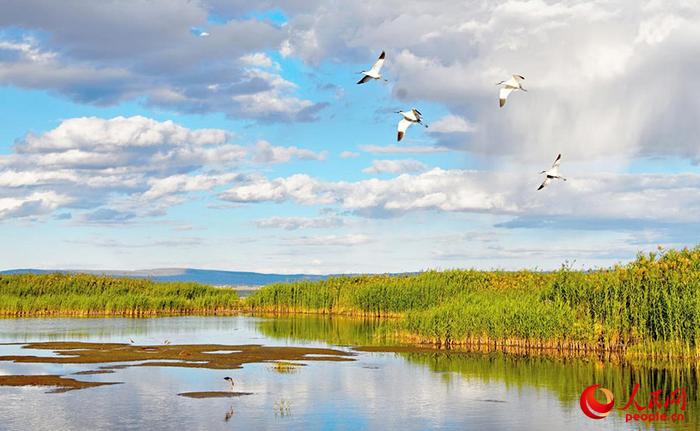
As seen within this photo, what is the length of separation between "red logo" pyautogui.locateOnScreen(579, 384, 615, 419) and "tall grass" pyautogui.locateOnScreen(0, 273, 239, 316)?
49092mm

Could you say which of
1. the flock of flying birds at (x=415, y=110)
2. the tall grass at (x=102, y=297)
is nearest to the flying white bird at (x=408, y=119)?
the flock of flying birds at (x=415, y=110)

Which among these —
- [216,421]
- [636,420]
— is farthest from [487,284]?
[216,421]

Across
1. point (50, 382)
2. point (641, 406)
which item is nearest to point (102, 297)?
point (50, 382)

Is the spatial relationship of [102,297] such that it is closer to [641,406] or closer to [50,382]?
[50,382]

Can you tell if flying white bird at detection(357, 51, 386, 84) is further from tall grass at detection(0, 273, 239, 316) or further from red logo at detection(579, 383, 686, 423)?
tall grass at detection(0, 273, 239, 316)

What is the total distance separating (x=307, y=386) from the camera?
2697 cm

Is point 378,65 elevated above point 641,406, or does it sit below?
above

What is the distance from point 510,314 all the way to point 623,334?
16.6ft

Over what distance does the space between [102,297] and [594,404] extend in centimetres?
5191

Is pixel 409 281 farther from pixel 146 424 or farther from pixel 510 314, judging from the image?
pixel 146 424

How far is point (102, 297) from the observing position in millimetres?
67688

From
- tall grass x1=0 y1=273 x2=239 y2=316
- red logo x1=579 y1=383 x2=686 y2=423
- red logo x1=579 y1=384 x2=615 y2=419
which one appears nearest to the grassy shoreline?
red logo x1=579 y1=383 x2=686 y2=423

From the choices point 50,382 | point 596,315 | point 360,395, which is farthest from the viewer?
point 596,315

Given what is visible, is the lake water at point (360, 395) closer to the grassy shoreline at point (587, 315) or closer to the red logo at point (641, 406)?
the red logo at point (641, 406)
